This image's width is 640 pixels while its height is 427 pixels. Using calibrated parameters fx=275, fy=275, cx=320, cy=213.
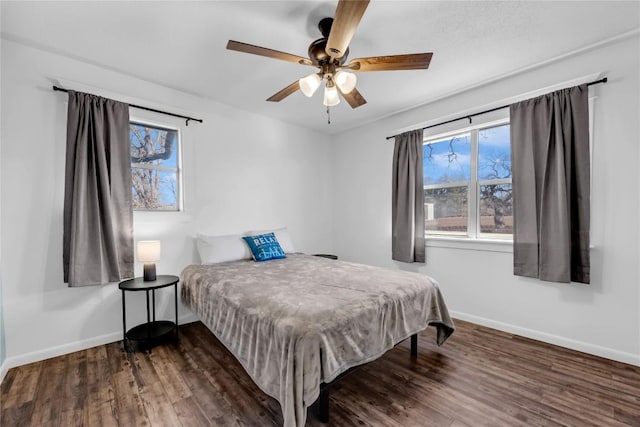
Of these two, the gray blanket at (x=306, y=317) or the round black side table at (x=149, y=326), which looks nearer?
the gray blanket at (x=306, y=317)

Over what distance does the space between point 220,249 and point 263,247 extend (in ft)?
1.57

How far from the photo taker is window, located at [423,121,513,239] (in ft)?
9.89

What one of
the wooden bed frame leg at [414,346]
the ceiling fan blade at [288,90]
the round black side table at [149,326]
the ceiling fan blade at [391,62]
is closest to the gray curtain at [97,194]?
the round black side table at [149,326]

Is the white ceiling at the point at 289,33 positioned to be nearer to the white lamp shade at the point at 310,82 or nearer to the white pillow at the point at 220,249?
the white lamp shade at the point at 310,82

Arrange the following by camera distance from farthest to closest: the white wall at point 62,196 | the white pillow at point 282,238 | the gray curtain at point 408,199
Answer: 1. the white pillow at point 282,238
2. the gray curtain at point 408,199
3. the white wall at point 62,196

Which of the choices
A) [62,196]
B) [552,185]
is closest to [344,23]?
[552,185]

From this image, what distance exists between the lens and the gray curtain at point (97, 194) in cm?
239

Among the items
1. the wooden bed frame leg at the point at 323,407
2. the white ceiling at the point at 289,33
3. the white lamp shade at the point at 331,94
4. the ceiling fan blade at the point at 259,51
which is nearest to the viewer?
the wooden bed frame leg at the point at 323,407

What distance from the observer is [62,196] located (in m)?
2.45

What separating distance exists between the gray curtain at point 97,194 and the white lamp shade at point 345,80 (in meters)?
2.14

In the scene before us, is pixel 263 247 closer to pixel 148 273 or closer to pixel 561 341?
pixel 148 273

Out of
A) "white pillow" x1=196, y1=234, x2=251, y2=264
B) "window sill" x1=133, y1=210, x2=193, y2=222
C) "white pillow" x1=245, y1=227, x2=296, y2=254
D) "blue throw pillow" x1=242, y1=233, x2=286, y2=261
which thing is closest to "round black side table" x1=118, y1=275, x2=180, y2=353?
"white pillow" x1=196, y1=234, x2=251, y2=264

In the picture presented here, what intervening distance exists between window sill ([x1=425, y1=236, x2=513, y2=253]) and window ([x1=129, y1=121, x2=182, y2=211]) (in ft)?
10.2

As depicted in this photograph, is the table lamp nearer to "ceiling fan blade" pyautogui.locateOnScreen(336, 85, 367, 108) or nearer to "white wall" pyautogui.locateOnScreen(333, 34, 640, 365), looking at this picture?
"ceiling fan blade" pyautogui.locateOnScreen(336, 85, 367, 108)
